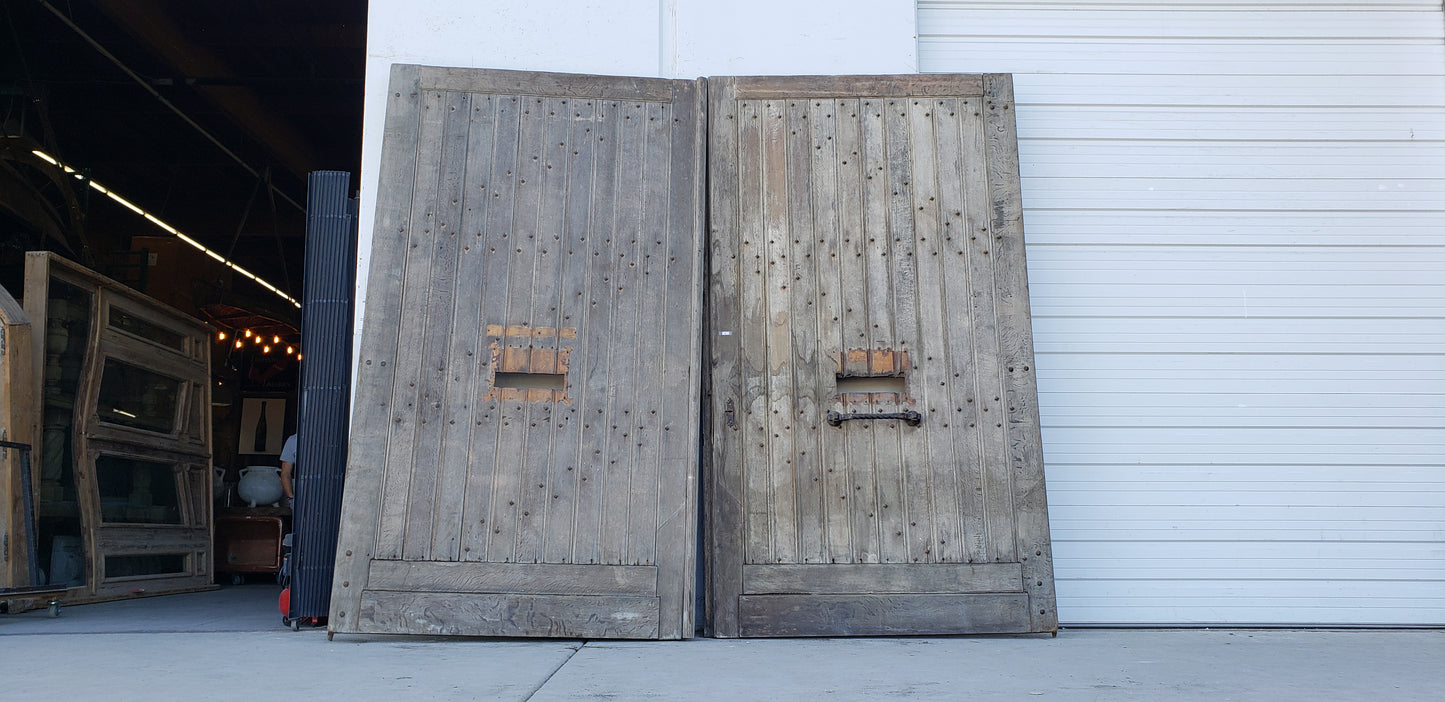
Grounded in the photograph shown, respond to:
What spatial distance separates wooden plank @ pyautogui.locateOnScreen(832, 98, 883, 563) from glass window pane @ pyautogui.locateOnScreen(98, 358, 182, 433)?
15.1 ft

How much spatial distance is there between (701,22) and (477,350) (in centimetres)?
176

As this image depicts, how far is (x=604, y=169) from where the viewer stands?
4207 mm

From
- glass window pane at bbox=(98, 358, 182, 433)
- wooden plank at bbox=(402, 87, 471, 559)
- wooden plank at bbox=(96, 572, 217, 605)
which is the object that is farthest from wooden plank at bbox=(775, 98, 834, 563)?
glass window pane at bbox=(98, 358, 182, 433)

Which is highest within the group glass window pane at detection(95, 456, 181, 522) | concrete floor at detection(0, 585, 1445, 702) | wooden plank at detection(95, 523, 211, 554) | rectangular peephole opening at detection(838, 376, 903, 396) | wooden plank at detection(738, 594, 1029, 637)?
rectangular peephole opening at detection(838, 376, 903, 396)

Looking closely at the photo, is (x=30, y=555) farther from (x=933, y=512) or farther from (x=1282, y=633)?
(x=1282, y=633)

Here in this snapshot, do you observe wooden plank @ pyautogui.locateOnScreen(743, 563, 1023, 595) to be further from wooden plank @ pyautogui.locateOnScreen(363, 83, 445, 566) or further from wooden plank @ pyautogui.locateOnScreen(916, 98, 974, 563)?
wooden plank @ pyautogui.locateOnScreen(363, 83, 445, 566)

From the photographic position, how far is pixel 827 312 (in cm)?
410

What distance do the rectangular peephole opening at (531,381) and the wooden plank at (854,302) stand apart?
1053 mm

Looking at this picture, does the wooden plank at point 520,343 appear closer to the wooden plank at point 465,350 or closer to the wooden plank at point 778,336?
the wooden plank at point 465,350

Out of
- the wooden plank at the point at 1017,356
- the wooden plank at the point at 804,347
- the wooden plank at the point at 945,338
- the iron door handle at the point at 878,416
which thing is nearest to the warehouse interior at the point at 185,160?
the wooden plank at the point at 804,347

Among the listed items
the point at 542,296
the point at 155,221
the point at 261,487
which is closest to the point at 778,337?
the point at 542,296

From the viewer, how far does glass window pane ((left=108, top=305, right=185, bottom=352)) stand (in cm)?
641

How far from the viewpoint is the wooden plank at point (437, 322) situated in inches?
148

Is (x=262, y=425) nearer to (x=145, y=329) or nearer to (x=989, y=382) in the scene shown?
(x=145, y=329)
